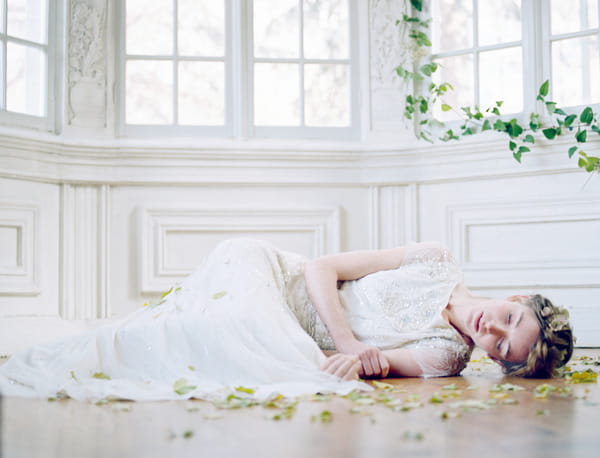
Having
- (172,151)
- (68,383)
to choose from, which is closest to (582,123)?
(172,151)

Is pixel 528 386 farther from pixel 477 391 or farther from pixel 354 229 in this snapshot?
pixel 354 229

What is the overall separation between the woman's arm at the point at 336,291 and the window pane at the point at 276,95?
6.46 feet

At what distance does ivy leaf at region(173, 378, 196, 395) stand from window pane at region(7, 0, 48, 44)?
9.08 feet

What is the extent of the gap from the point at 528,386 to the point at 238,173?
2442 millimetres

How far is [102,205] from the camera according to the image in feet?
13.8

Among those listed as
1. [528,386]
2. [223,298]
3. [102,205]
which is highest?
[102,205]

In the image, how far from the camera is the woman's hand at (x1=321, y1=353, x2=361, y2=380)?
2.06m

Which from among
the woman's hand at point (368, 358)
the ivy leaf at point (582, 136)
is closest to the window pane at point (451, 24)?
the ivy leaf at point (582, 136)

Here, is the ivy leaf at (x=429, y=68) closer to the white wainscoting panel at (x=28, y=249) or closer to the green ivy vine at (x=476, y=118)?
the green ivy vine at (x=476, y=118)

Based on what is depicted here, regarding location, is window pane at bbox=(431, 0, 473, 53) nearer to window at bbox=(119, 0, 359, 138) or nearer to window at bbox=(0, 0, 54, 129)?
window at bbox=(119, 0, 359, 138)

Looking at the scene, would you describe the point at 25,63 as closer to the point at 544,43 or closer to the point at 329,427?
the point at 544,43

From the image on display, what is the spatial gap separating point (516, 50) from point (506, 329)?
7.89 ft

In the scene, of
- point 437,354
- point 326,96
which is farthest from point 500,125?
point 437,354

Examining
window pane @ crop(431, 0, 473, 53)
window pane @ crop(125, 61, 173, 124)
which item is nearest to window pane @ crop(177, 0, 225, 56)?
window pane @ crop(125, 61, 173, 124)
